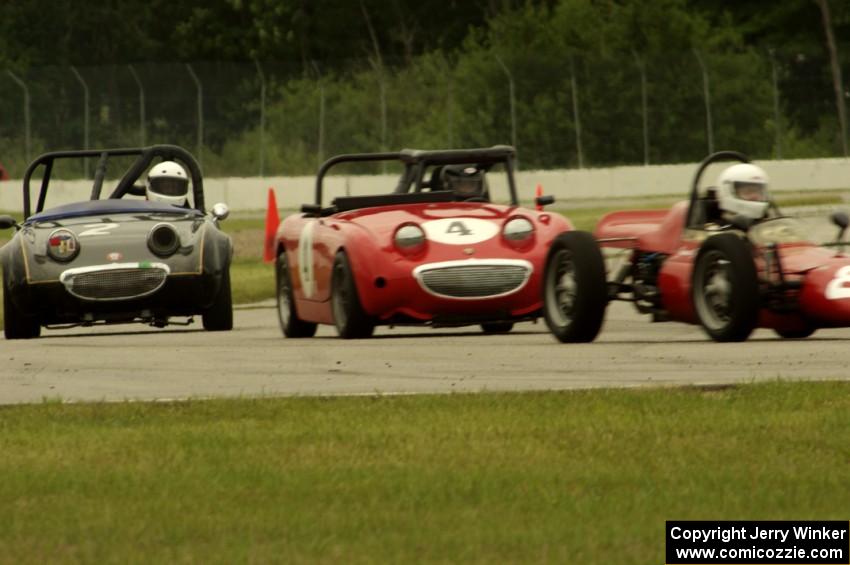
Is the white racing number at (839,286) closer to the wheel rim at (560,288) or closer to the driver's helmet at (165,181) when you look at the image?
the wheel rim at (560,288)

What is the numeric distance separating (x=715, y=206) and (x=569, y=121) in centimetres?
3113

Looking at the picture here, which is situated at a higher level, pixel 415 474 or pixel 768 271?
pixel 768 271

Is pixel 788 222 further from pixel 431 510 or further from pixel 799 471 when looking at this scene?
pixel 431 510

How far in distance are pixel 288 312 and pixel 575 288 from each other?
3164 millimetres

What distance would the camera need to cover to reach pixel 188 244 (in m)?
14.8

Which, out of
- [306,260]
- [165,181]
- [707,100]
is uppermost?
[707,100]

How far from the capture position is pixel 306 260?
584 inches

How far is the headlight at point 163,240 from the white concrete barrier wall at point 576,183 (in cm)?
2722

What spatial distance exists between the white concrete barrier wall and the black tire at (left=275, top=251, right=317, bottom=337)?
26320mm

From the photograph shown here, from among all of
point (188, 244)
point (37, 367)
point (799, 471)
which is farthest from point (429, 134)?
point (799, 471)

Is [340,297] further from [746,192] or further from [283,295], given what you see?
[746,192]

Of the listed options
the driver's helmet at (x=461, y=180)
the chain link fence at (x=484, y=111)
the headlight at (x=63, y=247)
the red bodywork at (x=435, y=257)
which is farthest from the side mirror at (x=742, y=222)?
the chain link fence at (x=484, y=111)

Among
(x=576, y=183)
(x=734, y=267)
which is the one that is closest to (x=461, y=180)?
(x=734, y=267)

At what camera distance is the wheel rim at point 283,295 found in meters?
15.4
